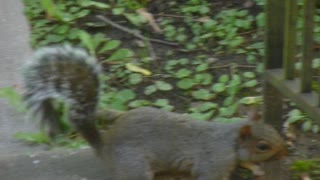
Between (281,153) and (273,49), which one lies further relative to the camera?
(273,49)

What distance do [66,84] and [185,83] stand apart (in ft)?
4.77

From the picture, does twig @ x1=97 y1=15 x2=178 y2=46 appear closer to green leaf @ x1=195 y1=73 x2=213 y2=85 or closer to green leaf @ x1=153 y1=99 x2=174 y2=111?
green leaf @ x1=195 y1=73 x2=213 y2=85

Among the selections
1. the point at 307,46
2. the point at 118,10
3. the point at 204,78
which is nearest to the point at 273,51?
the point at 307,46

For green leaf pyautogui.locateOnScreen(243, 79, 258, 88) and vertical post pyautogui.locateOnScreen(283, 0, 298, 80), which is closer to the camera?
vertical post pyautogui.locateOnScreen(283, 0, 298, 80)

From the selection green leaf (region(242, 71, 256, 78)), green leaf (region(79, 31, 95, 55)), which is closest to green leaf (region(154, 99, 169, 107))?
green leaf (region(242, 71, 256, 78))

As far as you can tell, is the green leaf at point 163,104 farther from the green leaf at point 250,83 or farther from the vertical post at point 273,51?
the vertical post at point 273,51

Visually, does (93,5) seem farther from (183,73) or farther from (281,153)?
(281,153)

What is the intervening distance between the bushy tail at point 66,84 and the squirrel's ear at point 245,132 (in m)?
0.53

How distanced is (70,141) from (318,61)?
143 cm

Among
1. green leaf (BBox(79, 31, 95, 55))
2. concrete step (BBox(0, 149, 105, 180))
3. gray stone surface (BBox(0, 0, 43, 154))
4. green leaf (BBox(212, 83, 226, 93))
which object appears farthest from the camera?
green leaf (BBox(79, 31, 95, 55))

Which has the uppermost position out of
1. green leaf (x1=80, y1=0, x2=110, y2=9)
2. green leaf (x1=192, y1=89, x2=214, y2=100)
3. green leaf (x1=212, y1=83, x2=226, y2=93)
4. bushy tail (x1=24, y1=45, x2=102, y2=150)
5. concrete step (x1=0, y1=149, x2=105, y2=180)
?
bushy tail (x1=24, y1=45, x2=102, y2=150)

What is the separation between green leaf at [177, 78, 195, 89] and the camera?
160 inches

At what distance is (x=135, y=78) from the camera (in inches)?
164

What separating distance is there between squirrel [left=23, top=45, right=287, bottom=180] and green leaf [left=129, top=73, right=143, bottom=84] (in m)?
1.28
